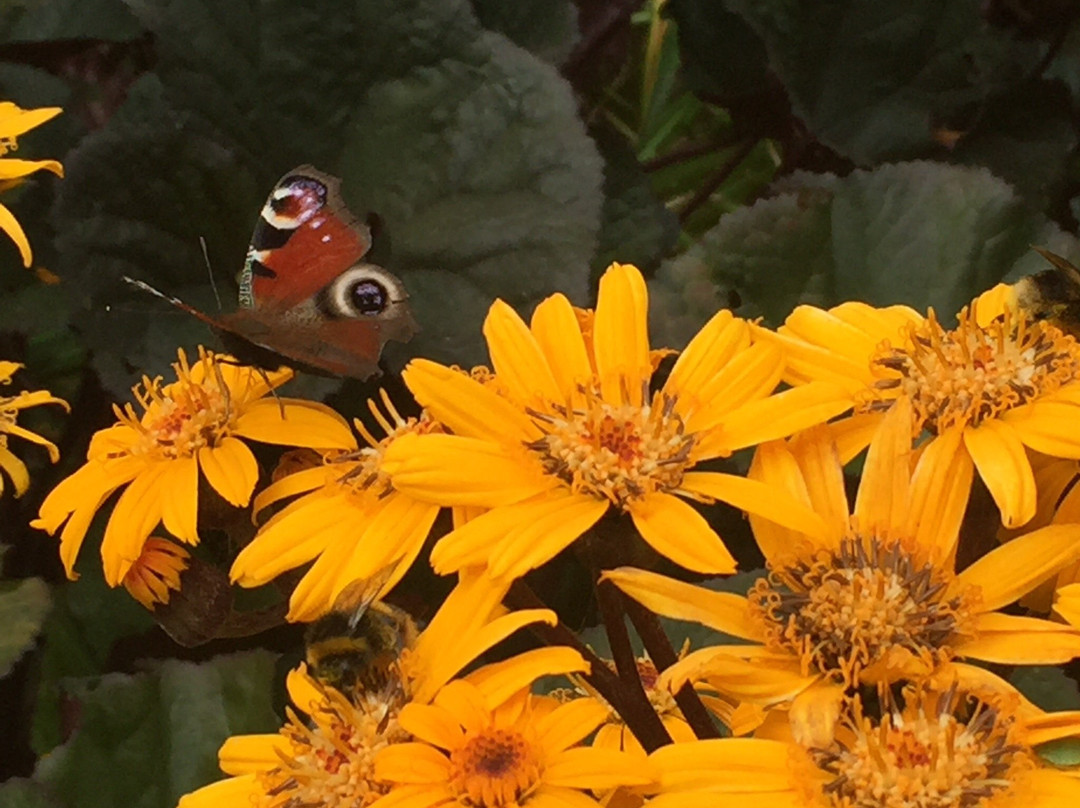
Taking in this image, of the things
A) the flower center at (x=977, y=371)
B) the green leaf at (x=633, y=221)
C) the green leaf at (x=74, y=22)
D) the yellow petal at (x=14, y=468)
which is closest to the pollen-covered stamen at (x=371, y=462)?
the flower center at (x=977, y=371)

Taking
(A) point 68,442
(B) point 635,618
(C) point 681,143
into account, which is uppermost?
(B) point 635,618

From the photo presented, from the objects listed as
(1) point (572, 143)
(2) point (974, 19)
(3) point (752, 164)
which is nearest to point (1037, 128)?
(2) point (974, 19)

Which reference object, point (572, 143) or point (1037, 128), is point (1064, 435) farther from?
point (1037, 128)

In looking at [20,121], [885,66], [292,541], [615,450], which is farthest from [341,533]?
[885,66]

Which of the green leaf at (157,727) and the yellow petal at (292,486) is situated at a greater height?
the yellow petal at (292,486)

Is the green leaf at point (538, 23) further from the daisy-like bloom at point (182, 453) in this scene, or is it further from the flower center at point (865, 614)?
the flower center at point (865, 614)

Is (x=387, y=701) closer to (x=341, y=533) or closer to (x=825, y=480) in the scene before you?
(x=341, y=533)
